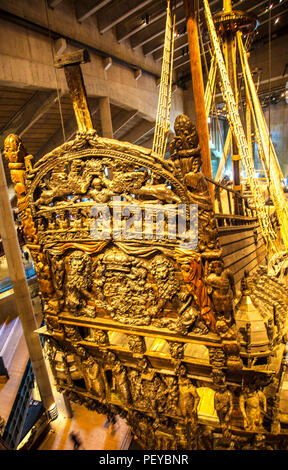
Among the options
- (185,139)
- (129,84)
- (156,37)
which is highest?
(156,37)

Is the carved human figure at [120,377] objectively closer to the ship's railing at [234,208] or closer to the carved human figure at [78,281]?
the carved human figure at [78,281]

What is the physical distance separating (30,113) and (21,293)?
4045 millimetres

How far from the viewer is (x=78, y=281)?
187 cm

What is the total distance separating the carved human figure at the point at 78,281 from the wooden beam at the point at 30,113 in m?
4.84

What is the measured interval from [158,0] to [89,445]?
9091 mm

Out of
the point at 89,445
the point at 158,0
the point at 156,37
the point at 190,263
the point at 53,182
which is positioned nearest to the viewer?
the point at 190,263

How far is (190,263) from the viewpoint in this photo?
1.48 metres

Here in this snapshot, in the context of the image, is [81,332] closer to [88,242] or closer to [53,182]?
[88,242]

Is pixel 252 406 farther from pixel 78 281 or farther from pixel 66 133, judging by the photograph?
pixel 66 133

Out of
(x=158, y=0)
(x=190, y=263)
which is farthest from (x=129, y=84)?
(x=190, y=263)

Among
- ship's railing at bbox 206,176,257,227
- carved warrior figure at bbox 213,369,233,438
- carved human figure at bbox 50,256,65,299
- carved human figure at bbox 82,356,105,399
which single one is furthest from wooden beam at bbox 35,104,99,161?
carved warrior figure at bbox 213,369,233,438

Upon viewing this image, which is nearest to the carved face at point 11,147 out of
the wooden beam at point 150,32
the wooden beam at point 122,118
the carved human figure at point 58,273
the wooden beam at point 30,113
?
the carved human figure at point 58,273

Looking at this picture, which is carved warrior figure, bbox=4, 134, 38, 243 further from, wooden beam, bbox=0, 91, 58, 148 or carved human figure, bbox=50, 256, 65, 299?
wooden beam, bbox=0, 91, 58, 148

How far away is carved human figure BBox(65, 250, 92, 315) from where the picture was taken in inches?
72.6
